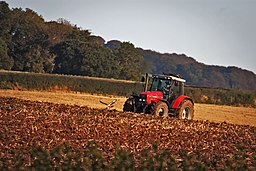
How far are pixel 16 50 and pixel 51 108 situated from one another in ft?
180

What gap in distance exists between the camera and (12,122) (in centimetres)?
1513

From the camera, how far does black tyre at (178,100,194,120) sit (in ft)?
76.5

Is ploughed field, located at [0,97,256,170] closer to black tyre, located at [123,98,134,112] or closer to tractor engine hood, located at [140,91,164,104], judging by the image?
tractor engine hood, located at [140,91,164,104]

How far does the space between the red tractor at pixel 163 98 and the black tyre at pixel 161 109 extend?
0.32ft

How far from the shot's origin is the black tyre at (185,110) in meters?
23.3

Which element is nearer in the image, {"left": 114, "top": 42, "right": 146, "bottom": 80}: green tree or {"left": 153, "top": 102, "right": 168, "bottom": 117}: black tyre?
{"left": 153, "top": 102, "right": 168, "bottom": 117}: black tyre

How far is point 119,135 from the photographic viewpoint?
14727 mm

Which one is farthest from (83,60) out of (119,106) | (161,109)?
(161,109)

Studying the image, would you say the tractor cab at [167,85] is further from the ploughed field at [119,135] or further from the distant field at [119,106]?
the distant field at [119,106]

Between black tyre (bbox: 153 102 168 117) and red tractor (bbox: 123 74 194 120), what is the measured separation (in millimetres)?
96

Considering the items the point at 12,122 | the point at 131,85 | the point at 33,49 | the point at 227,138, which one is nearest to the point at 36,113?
the point at 12,122

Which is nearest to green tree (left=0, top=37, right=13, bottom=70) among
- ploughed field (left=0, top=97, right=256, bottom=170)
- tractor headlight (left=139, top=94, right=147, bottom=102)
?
tractor headlight (left=139, top=94, right=147, bottom=102)

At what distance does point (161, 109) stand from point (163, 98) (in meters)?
0.90

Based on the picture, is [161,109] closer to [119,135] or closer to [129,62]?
[119,135]
